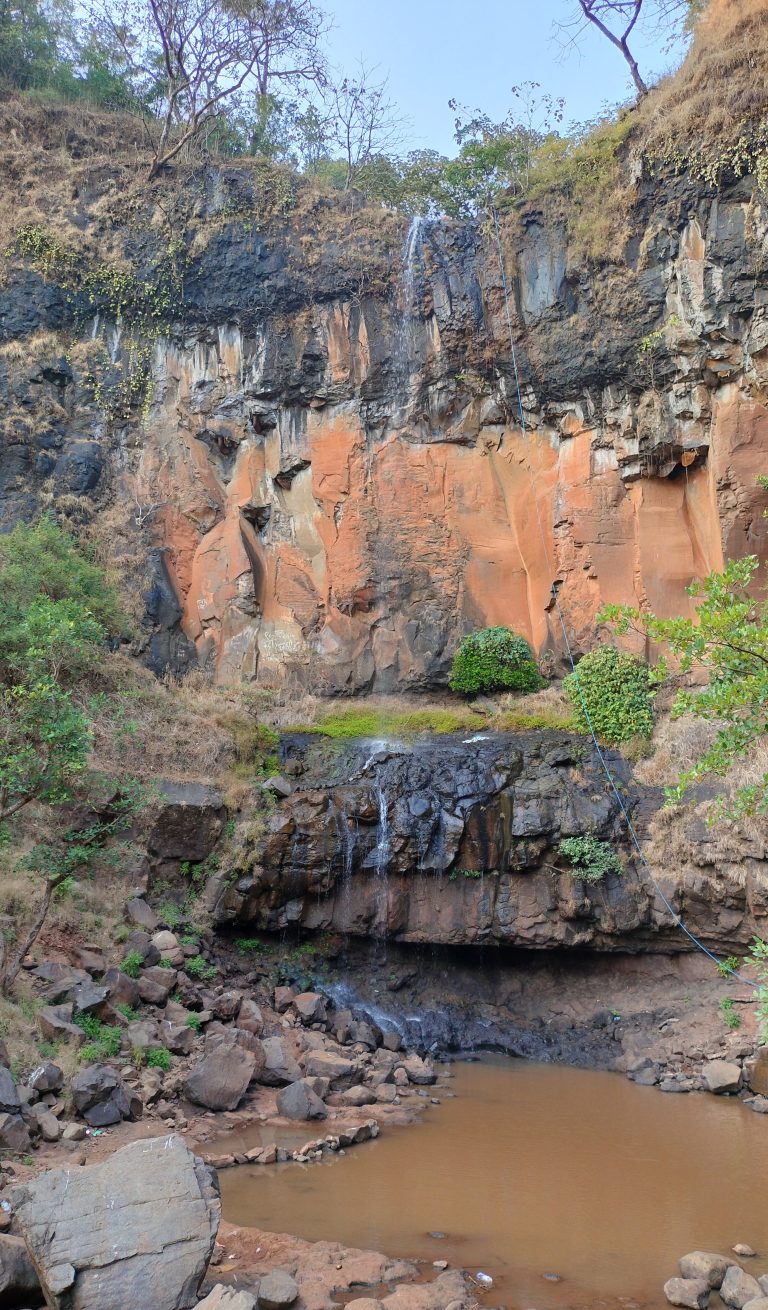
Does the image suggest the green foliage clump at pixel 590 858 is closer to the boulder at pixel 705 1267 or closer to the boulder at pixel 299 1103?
the boulder at pixel 299 1103

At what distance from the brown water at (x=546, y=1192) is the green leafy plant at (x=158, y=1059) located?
192 centimetres

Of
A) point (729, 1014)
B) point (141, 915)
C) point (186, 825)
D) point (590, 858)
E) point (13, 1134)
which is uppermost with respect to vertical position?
point (186, 825)

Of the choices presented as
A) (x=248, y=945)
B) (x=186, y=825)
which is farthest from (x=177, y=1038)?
(x=186, y=825)

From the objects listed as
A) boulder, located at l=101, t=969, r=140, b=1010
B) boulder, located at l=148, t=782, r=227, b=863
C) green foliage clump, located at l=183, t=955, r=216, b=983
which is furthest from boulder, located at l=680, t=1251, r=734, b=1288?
boulder, located at l=148, t=782, r=227, b=863

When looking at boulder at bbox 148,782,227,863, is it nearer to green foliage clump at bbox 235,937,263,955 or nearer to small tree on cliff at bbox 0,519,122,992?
green foliage clump at bbox 235,937,263,955

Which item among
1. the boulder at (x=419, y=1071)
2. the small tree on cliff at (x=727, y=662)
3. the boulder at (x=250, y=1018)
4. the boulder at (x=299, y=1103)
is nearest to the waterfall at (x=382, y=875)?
the boulder at (x=419, y=1071)

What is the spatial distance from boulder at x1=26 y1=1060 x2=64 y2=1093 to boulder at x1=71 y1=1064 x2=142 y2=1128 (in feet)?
0.47

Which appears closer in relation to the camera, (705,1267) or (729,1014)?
(705,1267)

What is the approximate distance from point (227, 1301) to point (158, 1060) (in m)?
4.92

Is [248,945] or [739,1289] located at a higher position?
[739,1289]

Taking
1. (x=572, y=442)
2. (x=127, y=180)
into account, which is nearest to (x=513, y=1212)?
(x=572, y=442)

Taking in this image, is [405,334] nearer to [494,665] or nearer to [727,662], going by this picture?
[494,665]

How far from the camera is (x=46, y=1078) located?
809cm

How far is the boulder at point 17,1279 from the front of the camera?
16.5 feet
